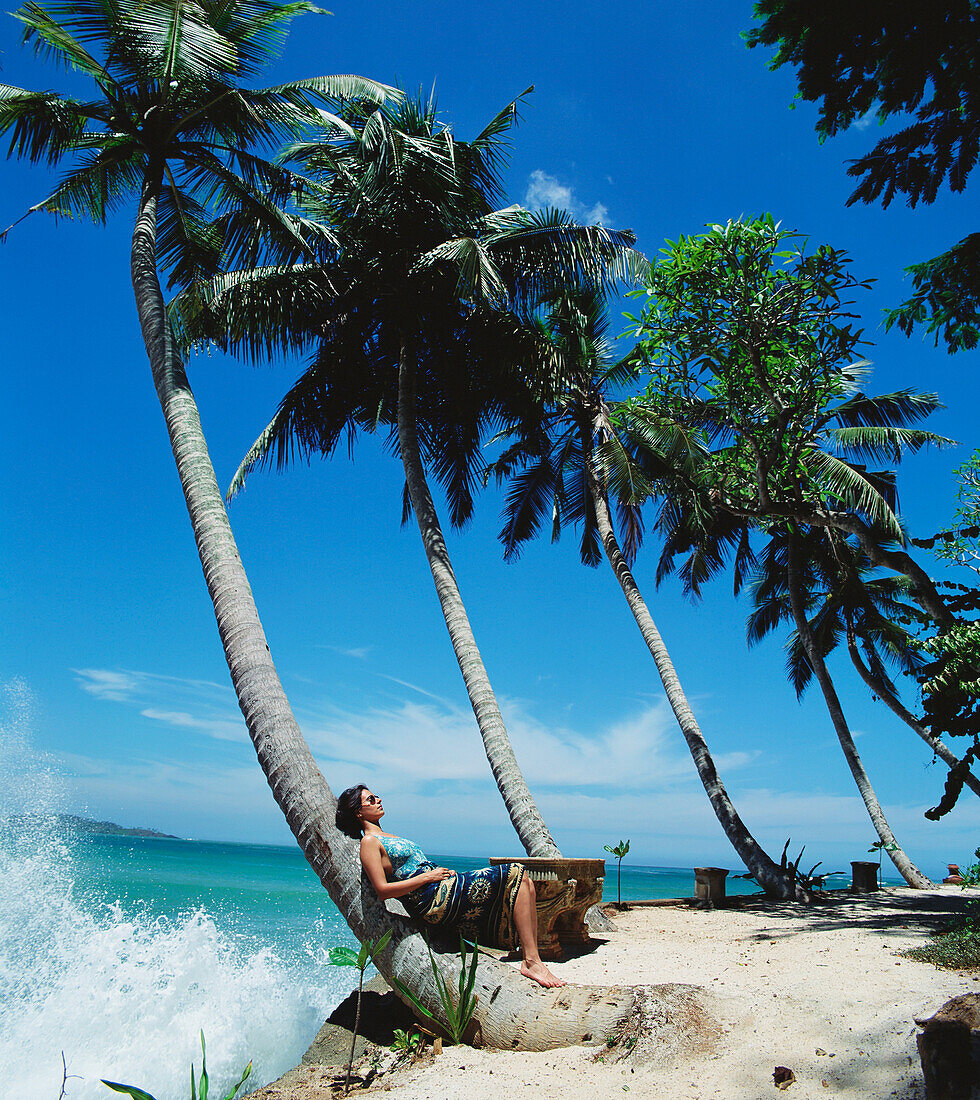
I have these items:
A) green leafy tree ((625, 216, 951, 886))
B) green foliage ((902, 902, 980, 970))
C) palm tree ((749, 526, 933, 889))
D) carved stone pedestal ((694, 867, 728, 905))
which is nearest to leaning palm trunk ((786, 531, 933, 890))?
palm tree ((749, 526, 933, 889))

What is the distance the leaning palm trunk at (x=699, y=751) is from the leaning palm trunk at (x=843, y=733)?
3717 mm

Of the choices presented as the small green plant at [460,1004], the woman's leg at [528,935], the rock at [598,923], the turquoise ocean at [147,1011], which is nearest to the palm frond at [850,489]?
the rock at [598,923]

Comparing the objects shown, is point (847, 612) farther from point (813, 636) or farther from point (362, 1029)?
point (362, 1029)

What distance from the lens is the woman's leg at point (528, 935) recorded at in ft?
13.5

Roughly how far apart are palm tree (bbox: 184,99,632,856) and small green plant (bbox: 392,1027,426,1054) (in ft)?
16.4

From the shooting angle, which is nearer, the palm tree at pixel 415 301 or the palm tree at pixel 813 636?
the palm tree at pixel 415 301

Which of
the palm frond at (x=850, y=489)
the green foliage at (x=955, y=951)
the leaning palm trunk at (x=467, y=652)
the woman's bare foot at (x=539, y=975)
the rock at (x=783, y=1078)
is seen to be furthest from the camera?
the palm frond at (x=850, y=489)

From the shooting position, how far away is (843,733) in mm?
15266

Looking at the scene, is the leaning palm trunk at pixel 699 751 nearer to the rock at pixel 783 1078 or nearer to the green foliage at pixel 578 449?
the green foliage at pixel 578 449

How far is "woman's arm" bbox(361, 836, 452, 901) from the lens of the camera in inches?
160

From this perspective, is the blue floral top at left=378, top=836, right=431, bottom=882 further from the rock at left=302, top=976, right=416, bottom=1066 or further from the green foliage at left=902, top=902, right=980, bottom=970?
the green foliage at left=902, top=902, right=980, bottom=970

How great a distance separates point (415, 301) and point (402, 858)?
940cm

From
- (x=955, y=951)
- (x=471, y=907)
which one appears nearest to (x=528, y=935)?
(x=471, y=907)

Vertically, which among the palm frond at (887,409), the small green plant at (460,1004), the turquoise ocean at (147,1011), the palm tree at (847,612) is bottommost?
the turquoise ocean at (147,1011)
